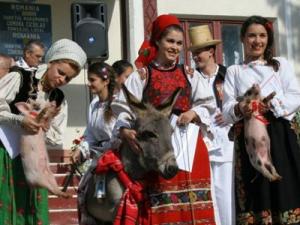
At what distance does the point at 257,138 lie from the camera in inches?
201

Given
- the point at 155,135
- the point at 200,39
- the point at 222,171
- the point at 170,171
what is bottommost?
the point at 222,171

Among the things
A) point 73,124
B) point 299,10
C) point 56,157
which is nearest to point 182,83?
point 56,157

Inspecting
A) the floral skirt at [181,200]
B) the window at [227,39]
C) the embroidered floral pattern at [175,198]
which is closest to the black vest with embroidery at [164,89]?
the floral skirt at [181,200]

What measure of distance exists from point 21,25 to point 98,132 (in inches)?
215

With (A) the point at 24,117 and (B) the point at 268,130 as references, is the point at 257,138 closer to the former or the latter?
(B) the point at 268,130

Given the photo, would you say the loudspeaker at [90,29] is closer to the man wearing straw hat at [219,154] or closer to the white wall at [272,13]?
the white wall at [272,13]

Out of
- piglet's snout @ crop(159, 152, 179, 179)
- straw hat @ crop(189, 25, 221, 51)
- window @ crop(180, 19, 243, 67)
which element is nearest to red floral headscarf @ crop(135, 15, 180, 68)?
piglet's snout @ crop(159, 152, 179, 179)

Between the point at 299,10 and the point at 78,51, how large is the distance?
26.8ft

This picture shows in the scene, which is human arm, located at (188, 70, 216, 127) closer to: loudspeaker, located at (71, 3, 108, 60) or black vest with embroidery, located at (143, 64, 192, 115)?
black vest with embroidery, located at (143, 64, 192, 115)

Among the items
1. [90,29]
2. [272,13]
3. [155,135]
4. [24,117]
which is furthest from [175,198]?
[272,13]

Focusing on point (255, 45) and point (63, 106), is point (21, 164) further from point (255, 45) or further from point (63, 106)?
point (255, 45)

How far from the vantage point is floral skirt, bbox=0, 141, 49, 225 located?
5148 millimetres

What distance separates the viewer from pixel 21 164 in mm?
5242

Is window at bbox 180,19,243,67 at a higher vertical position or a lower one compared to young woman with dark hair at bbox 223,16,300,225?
higher
